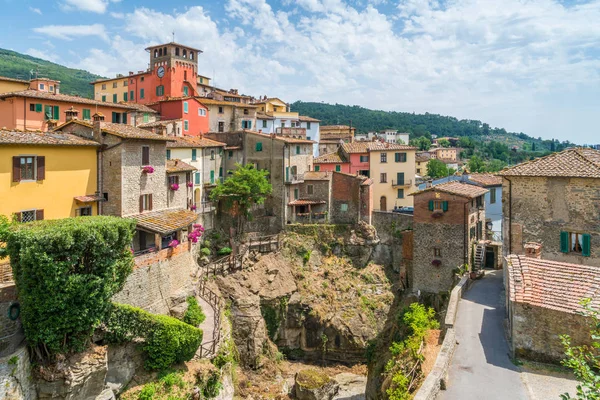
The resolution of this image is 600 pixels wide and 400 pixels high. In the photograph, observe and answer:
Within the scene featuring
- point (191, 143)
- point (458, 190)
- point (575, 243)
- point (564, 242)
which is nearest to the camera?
point (575, 243)

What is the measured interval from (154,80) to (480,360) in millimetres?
55774

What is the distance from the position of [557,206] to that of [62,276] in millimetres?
28688

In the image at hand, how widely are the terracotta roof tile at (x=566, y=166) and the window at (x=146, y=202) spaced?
24.4m

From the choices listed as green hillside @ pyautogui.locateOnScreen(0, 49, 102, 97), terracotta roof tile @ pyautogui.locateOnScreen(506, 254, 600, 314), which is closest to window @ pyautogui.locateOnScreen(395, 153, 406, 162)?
terracotta roof tile @ pyautogui.locateOnScreen(506, 254, 600, 314)

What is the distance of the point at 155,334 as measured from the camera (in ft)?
77.2

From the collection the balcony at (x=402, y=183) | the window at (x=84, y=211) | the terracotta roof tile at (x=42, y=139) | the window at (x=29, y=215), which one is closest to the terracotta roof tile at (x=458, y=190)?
the balcony at (x=402, y=183)

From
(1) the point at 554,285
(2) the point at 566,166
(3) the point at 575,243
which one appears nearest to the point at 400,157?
(2) the point at 566,166

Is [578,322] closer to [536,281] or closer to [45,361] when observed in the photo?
[536,281]

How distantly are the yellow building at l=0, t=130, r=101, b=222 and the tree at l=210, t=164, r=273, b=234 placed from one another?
1550cm

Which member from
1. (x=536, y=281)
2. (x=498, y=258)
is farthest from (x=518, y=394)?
(x=498, y=258)

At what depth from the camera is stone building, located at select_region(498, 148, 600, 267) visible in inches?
1063

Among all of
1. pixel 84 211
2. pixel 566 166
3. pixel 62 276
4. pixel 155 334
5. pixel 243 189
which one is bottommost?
pixel 155 334

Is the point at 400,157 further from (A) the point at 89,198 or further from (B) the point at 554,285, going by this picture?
(A) the point at 89,198

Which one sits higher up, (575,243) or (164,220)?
(164,220)
